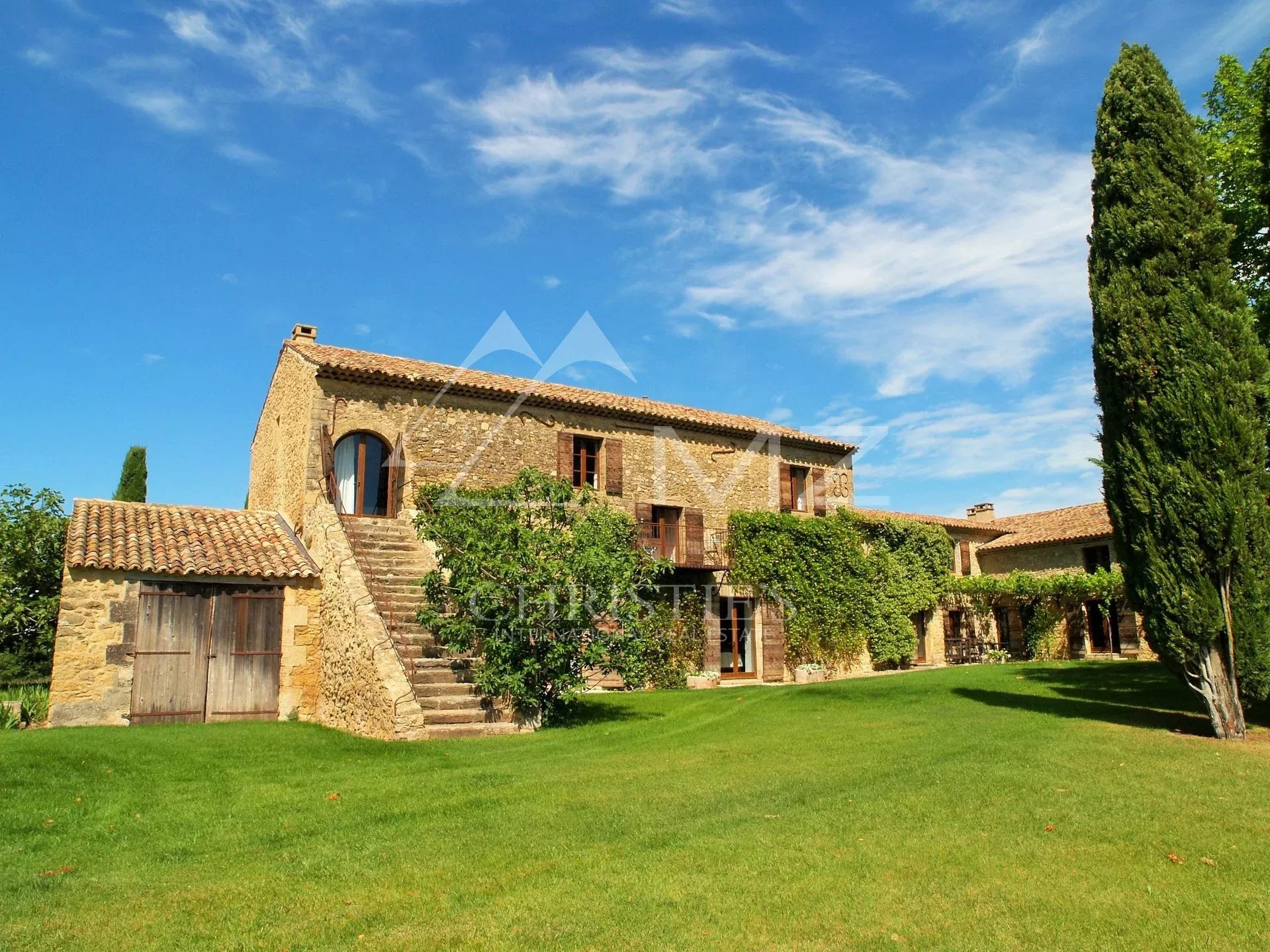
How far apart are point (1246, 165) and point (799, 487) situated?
41.2 feet

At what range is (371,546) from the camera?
14.8m

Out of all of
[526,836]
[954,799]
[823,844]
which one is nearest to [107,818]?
[526,836]

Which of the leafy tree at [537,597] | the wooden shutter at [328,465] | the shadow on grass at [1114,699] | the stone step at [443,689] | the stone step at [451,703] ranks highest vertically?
the wooden shutter at [328,465]

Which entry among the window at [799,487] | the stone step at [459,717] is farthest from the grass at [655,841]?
the window at [799,487]

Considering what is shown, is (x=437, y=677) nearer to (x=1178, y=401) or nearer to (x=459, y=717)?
(x=459, y=717)

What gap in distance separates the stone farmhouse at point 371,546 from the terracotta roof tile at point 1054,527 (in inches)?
10.5

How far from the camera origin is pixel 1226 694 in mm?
9211

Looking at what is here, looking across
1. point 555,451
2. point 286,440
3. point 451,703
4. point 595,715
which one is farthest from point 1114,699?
point 286,440

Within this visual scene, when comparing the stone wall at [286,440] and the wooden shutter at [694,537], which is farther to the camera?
the wooden shutter at [694,537]

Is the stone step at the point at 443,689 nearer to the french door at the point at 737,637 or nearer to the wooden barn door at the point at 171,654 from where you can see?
the wooden barn door at the point at 171,654

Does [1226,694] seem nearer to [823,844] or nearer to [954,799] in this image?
[954,799]

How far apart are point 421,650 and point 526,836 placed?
6.74 metres

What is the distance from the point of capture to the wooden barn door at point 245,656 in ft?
44.3

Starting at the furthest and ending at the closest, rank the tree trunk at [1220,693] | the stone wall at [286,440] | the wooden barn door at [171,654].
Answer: the stone wall at [286,440]
the wooden barn door at [171,654]
the tree trunk at [1220,693]
